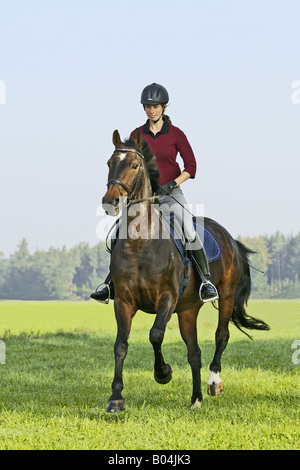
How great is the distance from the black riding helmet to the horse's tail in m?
3.96

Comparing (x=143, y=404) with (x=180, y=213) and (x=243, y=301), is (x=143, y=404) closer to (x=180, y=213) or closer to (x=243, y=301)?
(x=180, y=213)

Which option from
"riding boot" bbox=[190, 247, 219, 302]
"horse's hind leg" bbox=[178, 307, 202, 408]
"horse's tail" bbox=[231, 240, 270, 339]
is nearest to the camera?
"riding boot" bbox=[190, 247, 219, 302]

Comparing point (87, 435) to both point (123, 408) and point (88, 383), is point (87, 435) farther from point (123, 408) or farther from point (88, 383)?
point (88, 383)

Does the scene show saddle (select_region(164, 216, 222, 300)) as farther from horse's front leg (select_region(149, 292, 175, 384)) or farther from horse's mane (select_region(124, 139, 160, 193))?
horse's front leg (select_region(149, 292, 175, 384))

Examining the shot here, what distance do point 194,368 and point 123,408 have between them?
2.09 meters

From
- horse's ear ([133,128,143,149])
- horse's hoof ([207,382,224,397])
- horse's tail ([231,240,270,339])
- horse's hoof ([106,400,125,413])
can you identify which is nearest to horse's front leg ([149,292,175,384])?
horse's hoof ([106,400,125,413])

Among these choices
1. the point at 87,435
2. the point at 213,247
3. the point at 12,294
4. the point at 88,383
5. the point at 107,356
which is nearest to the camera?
the point at 87,435

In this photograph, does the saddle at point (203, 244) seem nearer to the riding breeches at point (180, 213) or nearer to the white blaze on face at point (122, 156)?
the riding breeches at point (180, 213)

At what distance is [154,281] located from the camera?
8164mm

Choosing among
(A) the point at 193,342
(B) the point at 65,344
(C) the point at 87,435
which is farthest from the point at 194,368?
(B) the point at 65,344

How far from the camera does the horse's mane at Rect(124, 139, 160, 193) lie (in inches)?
322

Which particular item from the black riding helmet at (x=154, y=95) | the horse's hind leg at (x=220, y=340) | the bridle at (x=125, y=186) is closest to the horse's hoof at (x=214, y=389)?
the horse's hind leg at (x=220, y=340)

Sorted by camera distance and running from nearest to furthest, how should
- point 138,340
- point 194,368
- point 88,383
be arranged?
point 194,368, point 88,383, point 138,340

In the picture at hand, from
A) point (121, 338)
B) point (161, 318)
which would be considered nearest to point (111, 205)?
point (161, 318)
